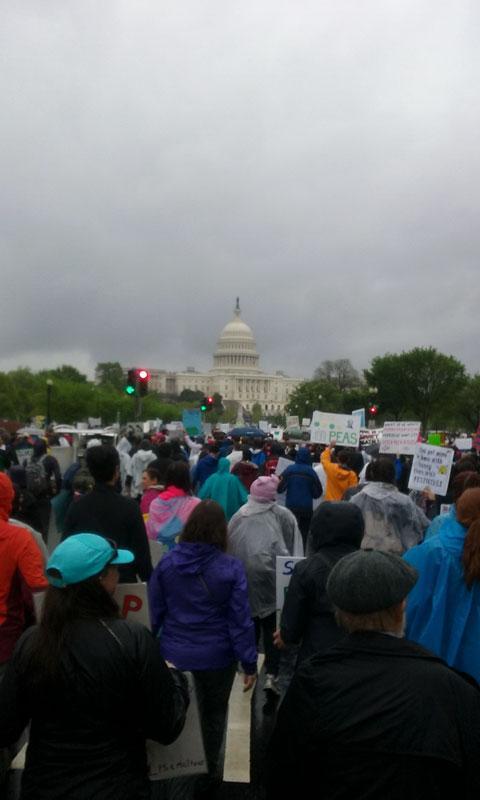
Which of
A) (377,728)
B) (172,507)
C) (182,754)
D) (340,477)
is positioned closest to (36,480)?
(340,477)

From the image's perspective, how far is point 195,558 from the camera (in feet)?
16.3

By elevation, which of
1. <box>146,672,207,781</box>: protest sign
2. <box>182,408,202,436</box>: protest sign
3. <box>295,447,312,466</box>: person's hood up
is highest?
<box>182,408,202,436</box>: protest sign

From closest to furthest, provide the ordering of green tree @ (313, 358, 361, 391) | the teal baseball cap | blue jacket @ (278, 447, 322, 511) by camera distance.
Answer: the teal baseball cap → blue jacket @ (278, 447, 322, 511) → green tree @ (313, 358, 361, 391)

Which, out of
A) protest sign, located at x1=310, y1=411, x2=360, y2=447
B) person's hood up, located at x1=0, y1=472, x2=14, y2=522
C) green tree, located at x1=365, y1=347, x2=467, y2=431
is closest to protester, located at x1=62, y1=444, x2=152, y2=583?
person's hood up, located at x1=0, y1=472, x2=14, y2=522

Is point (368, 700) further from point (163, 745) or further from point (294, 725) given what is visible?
point (163, 745)

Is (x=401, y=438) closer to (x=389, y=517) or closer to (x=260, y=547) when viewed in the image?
(x=389, y=517)

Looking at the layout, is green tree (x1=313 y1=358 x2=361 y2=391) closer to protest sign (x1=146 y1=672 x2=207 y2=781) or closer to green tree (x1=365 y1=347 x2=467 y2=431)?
green tree (x1=365 y1=347 x2=467 y2=431)

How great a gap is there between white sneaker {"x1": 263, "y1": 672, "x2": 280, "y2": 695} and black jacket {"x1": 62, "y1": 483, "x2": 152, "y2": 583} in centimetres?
109

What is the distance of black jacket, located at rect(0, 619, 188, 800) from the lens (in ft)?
9.80

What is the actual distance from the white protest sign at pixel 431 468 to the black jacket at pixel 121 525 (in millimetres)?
5277

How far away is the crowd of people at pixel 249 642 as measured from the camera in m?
2.48

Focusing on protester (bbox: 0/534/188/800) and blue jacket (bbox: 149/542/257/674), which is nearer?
protester (bbox: 0/534/188/800)

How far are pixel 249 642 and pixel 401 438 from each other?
10039 millimetres

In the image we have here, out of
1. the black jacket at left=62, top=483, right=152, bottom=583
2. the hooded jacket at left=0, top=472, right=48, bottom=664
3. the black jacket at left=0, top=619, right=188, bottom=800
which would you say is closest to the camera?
the black jacket at left=0, top=619, right=188, bottom=800
